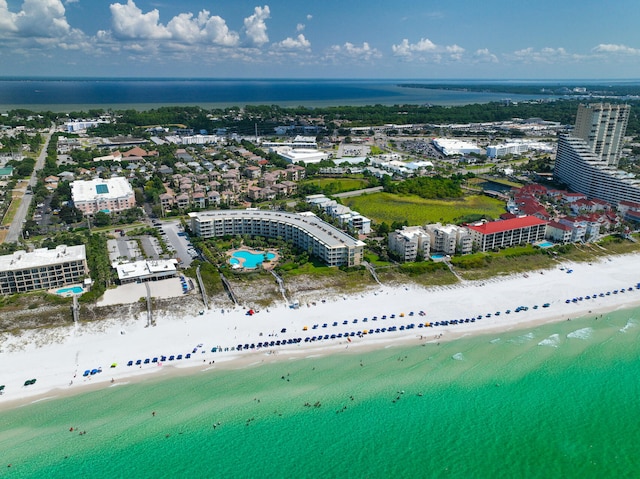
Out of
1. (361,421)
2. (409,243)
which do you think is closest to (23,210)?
(409,243)

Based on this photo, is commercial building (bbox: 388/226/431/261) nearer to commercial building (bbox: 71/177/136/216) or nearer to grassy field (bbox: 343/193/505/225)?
grassy field (bbox: 343/193/505/225)

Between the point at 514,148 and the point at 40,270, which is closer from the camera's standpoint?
the point at 40,270

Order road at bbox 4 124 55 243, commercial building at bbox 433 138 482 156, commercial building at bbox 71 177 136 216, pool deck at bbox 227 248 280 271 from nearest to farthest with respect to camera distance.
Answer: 1. pool deck at bbox 227 248 280 271
2. road at bbox 4 124 55 243
3. commercial building at bbox 71 177 136 216
4. commercial building at bbox 433 138 482 156

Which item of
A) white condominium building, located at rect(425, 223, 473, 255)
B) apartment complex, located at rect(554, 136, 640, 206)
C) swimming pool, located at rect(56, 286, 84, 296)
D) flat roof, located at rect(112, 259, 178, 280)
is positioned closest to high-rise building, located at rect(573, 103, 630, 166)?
apartment complex, located at rect(554, 136, 640, 206)

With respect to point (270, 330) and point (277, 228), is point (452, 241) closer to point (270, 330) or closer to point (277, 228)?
point (277, 228)

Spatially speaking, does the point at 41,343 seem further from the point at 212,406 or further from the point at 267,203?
the point at 267,203

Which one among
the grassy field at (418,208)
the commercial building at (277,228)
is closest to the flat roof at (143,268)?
the commercial building at (277,228)

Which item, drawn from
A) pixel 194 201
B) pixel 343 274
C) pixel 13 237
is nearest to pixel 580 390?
pixel 343 274
